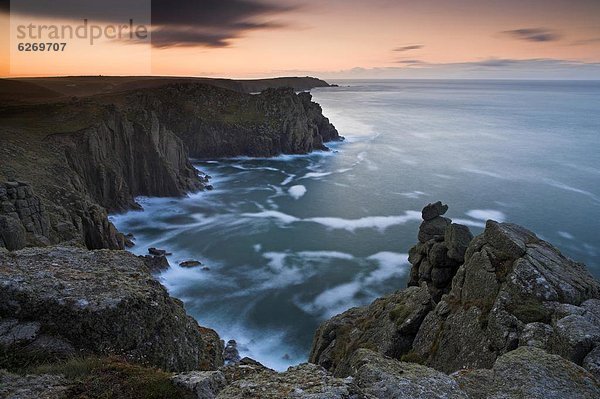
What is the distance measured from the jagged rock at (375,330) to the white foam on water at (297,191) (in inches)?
2467

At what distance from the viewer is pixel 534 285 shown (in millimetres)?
16797

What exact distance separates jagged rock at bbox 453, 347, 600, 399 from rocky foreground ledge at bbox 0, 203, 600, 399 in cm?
3

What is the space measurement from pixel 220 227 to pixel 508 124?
573 feet

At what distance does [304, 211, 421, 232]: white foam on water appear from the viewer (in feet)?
226

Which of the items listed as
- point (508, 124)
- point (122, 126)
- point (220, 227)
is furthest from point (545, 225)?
point (508, 124)

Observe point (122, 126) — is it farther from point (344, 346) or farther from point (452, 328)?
point (452, 328)

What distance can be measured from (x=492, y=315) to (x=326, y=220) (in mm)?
57129

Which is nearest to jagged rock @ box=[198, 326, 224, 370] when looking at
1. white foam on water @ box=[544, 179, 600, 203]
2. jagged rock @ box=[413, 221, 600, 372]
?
jagged rock @ box=[413, 221, 600, 372]

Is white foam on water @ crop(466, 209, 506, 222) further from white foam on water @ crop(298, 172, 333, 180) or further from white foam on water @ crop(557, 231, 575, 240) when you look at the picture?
white foam on water @ crop(298, 172, 333, 180)

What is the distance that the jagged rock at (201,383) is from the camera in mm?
10008

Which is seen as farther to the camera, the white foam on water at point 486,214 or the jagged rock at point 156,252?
the white foam on water at point 486,214

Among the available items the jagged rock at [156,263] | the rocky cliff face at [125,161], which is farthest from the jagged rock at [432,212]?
the rocky cliff face at [125,161]

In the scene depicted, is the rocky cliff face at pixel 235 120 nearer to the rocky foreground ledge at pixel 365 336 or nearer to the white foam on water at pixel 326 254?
the white foam on water at pixel 326 254

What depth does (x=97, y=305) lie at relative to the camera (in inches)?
528
